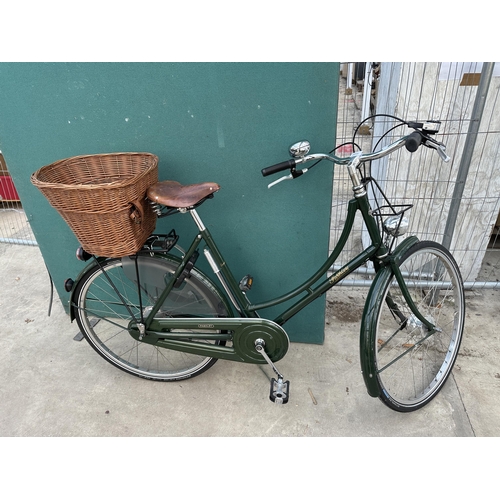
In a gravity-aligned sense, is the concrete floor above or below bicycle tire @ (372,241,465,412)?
below

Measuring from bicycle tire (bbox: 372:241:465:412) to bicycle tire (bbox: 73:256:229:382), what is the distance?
3.02ft

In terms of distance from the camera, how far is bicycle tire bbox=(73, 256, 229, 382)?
2.02m

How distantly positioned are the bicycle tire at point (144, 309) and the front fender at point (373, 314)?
28.6 inches

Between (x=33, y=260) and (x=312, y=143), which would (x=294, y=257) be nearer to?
(x=312, y=143)

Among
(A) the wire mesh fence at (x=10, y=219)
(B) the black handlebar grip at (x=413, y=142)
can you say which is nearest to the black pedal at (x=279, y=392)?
(B) the black handlebar grip at (x=413, y=142)

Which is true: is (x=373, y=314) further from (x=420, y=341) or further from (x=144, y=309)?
(x=144, y=309)

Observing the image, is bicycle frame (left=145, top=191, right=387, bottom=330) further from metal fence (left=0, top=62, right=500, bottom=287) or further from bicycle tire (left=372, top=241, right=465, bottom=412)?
metal fence (left=0, top=62, right=500, bottom=287)

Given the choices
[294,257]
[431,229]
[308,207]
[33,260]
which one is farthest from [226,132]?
[33,260]

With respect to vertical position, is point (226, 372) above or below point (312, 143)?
below

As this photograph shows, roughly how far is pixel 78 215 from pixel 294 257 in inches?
45.8

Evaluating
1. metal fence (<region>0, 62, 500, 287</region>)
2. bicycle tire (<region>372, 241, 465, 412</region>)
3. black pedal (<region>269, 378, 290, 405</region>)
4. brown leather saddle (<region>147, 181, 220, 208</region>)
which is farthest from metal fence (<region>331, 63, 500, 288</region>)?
black pedal (<region>269, 378, 290, 405</region>)

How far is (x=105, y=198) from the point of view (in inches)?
63.3

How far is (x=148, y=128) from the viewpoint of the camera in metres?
2.00

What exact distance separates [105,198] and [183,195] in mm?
338
